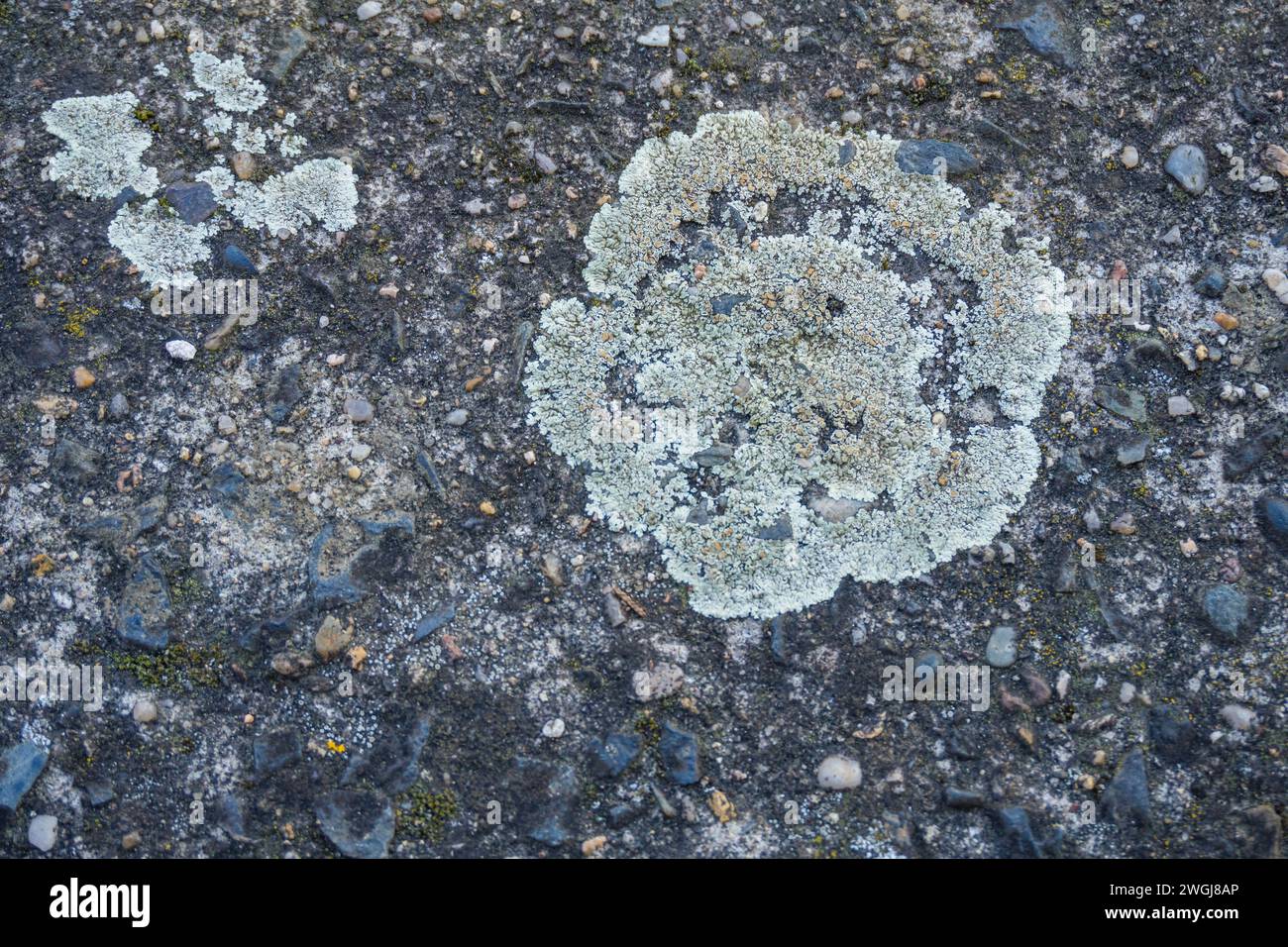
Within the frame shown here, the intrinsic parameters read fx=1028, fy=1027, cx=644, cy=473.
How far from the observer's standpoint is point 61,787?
2.92 m

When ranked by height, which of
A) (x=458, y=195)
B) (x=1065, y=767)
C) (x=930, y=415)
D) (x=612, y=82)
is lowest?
(x=1065, y=767)

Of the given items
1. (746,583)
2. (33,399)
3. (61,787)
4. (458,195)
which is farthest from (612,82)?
(61,787)

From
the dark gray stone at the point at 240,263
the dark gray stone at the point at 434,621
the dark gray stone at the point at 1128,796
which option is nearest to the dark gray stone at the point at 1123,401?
the dark gray stone at the point at 1128,796

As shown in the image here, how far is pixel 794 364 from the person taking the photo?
10.7ft

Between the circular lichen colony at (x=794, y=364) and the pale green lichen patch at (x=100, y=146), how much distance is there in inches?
60.7

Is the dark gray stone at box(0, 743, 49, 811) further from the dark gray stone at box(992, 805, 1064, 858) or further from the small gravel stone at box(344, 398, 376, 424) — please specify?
the dark gray stone at box(992, 805, 1064, 858)

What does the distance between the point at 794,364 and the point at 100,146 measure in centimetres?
249

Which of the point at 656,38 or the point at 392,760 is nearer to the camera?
the point at 392,760

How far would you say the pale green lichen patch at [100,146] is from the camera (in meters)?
3.49

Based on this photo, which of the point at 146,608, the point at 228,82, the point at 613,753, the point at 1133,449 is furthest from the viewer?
the point at 228,82

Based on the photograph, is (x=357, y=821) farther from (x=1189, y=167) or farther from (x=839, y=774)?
(x=1189, y=167)

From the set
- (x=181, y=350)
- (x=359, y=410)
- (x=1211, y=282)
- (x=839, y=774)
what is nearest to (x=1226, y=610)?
(x=1211, y=282)

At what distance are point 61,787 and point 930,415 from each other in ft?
9.15

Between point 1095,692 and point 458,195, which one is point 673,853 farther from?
point 458,195
